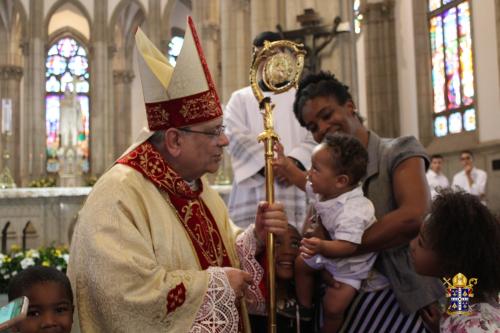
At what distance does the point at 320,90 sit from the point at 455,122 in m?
12.2

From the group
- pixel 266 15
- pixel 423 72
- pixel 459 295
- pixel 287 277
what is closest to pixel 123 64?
pixel 423 72

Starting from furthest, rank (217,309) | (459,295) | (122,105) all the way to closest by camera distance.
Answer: (122,105)
(217,309)
(459,295)

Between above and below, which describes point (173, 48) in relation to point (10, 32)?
below

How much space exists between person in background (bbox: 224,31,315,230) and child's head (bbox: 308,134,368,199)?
1.14 m

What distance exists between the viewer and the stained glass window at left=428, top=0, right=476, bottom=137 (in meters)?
13.4

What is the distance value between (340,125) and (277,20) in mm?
6807

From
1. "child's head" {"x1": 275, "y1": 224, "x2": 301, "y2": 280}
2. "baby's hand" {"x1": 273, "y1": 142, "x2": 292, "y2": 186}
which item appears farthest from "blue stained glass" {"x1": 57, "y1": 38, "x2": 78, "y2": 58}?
"child's head" {"x1": 275, "y1": 224, "x2": 301, "y2": 280}

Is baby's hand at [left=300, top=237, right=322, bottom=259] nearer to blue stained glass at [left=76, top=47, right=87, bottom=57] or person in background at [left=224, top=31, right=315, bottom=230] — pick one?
person in background at [left=224, top=31, right=315, bottom=230]

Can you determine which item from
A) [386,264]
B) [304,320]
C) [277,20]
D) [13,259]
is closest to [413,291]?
[386,264]

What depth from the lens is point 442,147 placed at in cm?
1367

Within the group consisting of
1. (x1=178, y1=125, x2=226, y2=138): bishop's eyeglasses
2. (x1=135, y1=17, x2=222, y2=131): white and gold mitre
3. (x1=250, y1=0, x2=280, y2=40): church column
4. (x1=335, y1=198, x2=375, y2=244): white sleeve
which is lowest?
(x1=335, y1=198, x2=375, y2=244): white sleeve

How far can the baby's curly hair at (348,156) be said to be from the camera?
215 cm

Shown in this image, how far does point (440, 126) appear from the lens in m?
14.2

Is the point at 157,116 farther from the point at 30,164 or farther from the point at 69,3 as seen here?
the point at 69,3
